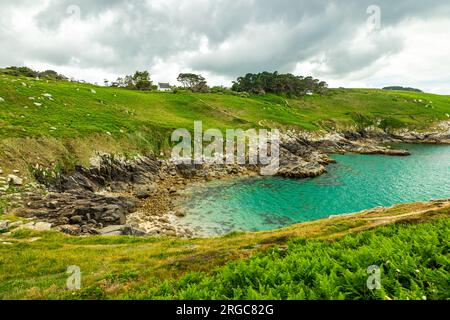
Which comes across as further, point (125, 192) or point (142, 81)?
point (142, 81)

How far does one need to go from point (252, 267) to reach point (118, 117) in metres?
67.7

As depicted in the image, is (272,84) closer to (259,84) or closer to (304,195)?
(259,84)

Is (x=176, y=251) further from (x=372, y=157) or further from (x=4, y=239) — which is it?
(x=372, y=157)

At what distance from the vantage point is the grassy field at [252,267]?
29.7ft

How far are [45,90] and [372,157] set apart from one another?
9660 centimetres

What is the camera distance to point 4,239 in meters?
22.2

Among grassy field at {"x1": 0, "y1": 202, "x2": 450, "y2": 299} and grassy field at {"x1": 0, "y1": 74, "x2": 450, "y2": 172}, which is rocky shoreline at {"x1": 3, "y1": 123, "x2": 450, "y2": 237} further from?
grassy field at {"x1": 0, "y1": 202, "x2": 450, "y2": 299}

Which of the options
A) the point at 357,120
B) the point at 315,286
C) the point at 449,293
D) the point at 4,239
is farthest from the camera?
Answer: the point at 357,120

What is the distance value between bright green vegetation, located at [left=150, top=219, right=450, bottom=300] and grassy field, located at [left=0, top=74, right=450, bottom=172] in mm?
39076

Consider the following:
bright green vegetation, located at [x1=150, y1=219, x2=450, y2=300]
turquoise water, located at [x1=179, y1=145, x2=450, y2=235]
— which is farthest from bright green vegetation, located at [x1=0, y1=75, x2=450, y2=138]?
bright green vegetation, located at [x1=150, y1=219, x2=450, y2=300]

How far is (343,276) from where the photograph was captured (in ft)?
31.6

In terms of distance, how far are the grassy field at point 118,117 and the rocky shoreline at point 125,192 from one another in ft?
13.5

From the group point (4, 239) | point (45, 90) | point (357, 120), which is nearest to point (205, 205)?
point (4, 239)

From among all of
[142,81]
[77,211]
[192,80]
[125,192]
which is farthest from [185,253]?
[192,80]
